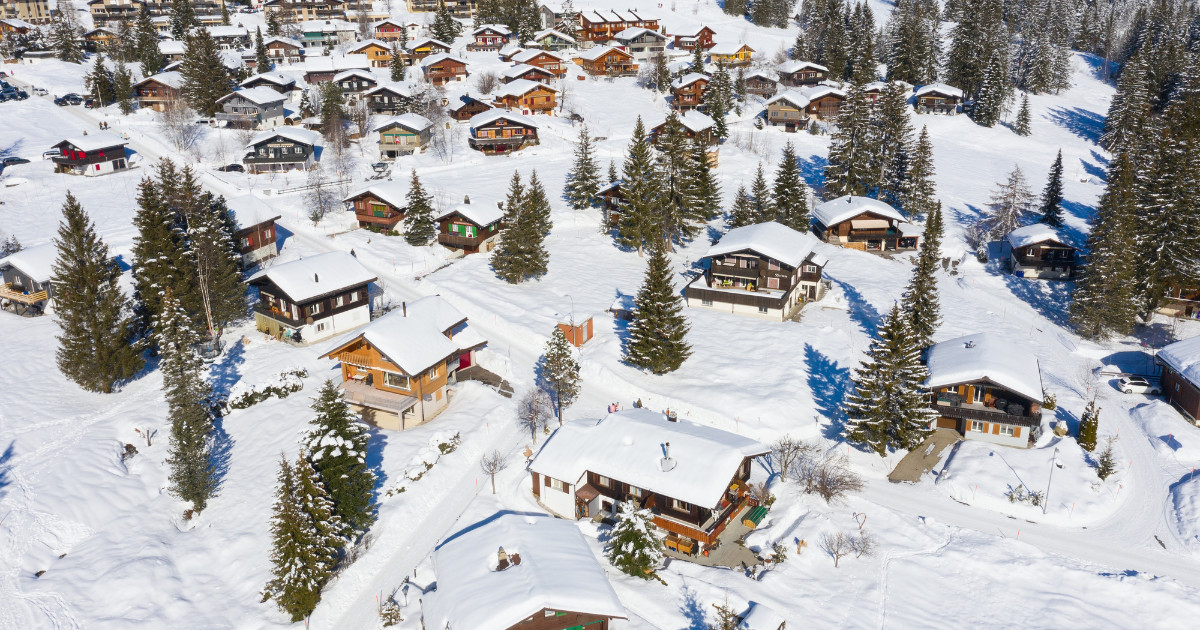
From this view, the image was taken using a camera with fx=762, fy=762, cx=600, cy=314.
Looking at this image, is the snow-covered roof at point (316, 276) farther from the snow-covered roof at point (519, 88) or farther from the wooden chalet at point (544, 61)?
the wooden chalet at point (544, 61)

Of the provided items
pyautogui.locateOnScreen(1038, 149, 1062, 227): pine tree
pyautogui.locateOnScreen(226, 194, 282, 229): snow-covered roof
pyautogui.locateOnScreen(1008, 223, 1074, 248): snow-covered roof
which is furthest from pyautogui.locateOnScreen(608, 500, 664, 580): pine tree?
pyautogui.locateOnScreen(1038, 149, 1062, 227): pine tree

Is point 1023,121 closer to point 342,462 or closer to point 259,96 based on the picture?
point 259,96

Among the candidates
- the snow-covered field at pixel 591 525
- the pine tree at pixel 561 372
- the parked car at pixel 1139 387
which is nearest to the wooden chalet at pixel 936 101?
the snow-covered field at pixel 591 525

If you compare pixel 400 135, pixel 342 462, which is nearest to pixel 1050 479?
pixel 342 462

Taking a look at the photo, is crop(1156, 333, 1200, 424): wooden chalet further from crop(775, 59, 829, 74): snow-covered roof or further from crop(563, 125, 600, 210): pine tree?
crop(775, 59, 829, 74): snow-covered roof

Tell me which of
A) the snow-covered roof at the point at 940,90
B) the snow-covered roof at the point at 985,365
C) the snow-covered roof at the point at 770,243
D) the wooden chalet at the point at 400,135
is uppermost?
the snow-covered roof at the point at 940,90
